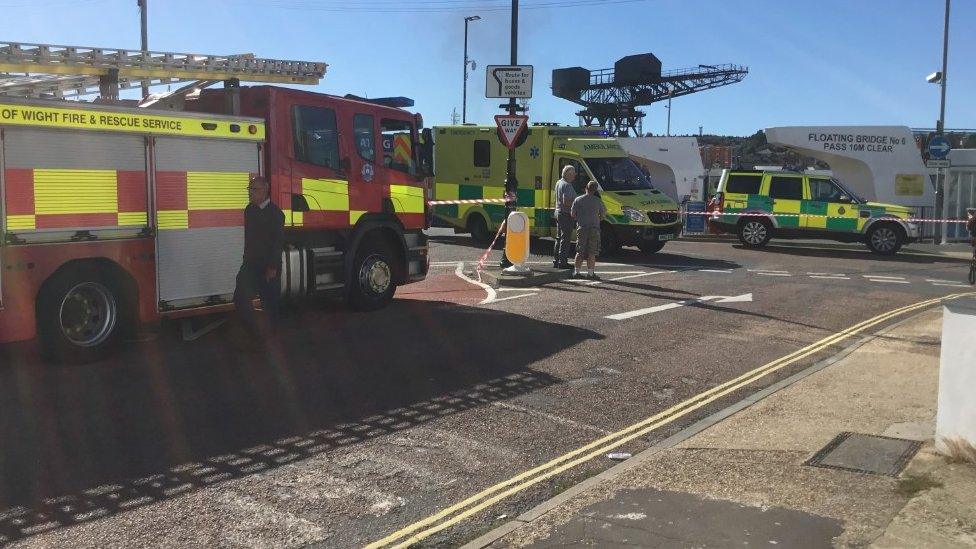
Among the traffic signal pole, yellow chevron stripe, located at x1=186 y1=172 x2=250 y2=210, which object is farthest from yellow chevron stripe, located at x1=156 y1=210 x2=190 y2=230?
the traffic signal pole

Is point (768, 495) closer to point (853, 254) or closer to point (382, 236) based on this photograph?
point (382, 236)

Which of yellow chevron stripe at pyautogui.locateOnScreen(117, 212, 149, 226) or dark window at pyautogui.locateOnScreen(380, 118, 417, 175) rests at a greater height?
dark window at pyautogui.locateOnScreen(380, 118, 417, 175)

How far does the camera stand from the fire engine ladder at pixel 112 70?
8055 millimetres

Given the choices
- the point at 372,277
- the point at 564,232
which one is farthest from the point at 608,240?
the point at 372,277

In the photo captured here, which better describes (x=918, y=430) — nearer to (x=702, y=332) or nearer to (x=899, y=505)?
(x=899, y=505)

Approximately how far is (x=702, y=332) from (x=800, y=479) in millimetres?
5033

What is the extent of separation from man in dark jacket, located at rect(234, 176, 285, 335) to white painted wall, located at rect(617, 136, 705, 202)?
24.3 m

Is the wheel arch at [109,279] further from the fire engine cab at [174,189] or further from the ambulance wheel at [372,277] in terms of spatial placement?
the ambulance wheel at [372,277]

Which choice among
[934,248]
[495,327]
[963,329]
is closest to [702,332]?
[495,327]

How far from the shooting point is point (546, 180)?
19547 mm

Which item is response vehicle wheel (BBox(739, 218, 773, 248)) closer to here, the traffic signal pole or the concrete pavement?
the traffic signal pole

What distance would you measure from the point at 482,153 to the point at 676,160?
42.9ft

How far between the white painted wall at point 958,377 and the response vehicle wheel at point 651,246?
13.5 meters

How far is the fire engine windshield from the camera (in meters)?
19.1
